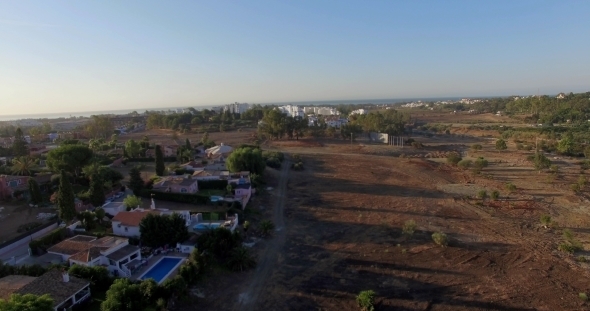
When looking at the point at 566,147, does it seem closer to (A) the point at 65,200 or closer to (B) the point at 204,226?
(B) the point at 204,226

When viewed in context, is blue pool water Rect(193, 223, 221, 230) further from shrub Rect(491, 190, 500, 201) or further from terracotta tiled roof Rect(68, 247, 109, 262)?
shrub Rect(491, 190, 500, 201)

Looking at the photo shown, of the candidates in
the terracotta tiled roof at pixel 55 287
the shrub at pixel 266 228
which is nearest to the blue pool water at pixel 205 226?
the shrub at pixel 266 228

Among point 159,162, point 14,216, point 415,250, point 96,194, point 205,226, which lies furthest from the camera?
point 159,162

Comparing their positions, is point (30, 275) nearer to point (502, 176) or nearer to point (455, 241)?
point (455, 241)

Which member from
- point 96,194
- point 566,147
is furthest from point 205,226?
point 566,147

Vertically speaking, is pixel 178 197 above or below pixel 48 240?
above

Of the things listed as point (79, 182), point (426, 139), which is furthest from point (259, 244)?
point (426, 139)

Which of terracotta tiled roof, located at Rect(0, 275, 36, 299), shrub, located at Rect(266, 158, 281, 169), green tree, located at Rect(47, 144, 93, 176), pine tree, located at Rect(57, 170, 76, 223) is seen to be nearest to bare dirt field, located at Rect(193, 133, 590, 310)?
shrub, located at Rect(266, 158, 281, 169)
